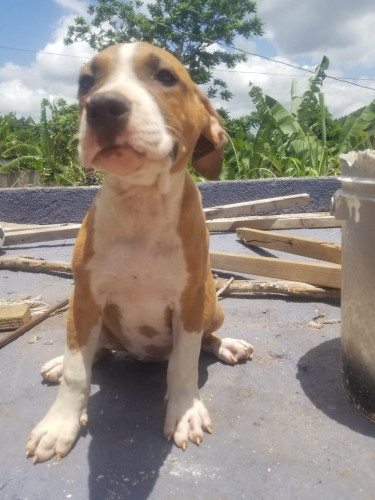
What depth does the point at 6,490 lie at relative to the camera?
5.26 feet

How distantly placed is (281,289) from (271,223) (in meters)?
2.23

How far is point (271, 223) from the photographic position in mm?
5590

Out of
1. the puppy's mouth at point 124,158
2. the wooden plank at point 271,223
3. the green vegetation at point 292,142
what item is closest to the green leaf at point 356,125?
the green vegetation at point 292,142

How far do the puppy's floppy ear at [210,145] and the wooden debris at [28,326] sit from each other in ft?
4.92

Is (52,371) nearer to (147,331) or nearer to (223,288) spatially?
(147,331)

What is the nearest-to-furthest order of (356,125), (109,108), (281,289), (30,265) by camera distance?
(109,108), (281,289), (30,265), (356,125)

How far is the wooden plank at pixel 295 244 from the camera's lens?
372 centimetres

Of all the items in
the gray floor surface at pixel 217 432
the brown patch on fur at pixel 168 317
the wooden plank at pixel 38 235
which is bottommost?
the gray floor surface at pixel 217 432

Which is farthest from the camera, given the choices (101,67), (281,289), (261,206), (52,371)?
(261,206)

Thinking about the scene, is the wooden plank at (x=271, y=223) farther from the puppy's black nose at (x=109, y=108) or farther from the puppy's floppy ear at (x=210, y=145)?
the puppy's black nose at (x=109, y=108)

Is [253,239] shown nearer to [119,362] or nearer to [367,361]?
[119,362]

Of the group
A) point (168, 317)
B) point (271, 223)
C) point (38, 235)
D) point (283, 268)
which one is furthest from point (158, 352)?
point (271, 223)

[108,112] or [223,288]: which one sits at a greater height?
[108,112]

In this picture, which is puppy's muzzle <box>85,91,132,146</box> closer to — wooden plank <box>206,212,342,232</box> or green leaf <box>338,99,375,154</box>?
wooden plank <box>206,212,342,232</box>
